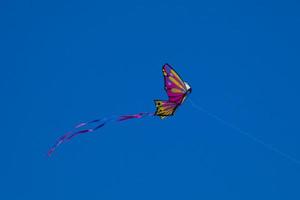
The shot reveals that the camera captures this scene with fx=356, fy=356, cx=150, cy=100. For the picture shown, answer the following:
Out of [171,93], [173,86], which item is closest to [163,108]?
[171,93]

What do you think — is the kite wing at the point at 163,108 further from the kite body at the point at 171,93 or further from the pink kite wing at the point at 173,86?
the pink kite wing at the point at 173,86

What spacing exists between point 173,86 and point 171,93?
0.57 feet

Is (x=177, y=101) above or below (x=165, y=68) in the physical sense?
below

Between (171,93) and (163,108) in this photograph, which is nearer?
(163,108)

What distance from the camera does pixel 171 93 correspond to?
8312 mm

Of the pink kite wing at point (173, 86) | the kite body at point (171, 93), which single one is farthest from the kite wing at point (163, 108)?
the pink kite wing at point (173, 86)

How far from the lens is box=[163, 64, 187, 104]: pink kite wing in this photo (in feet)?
26.7

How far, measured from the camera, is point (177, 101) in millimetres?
8258

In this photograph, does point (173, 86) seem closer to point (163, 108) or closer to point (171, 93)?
point (171, 93)

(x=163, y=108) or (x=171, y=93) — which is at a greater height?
(x=171, y=93)

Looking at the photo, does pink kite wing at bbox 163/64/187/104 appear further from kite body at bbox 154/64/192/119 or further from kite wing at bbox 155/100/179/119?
kite wing at bbox 155/100/179/119

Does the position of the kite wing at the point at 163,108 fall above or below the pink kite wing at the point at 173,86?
below

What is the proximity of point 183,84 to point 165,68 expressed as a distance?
1.85 ft

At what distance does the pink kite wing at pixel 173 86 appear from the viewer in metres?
8.12
